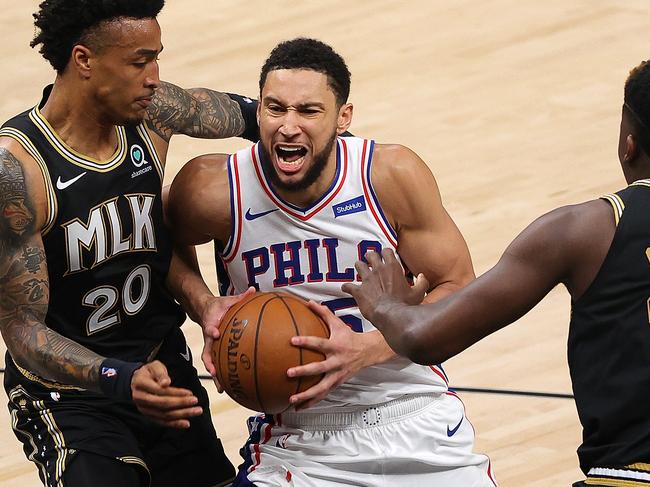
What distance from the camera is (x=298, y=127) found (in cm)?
479

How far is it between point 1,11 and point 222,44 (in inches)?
91.7

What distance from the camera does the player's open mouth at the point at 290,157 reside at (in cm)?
480

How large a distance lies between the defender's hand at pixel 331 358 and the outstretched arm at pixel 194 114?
3.03 ft

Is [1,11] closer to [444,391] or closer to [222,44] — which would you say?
[222,44]

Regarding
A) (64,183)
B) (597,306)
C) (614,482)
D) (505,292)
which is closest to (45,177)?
(64,183)

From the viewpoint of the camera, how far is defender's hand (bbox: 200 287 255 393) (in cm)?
463

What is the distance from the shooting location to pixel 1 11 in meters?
12.7

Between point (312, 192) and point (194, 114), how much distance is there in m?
0.64

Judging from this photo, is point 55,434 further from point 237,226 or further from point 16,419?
point 237,226

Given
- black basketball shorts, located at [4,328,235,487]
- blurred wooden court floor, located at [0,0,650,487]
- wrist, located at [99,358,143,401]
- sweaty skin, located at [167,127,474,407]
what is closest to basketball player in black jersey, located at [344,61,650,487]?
sweaty skin, located at [167,127,474,407]

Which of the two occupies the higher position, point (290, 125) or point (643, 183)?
point (290, 125)

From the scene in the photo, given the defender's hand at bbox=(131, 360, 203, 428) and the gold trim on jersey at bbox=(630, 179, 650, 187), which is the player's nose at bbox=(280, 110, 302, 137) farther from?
the gold trim on jersey at bbox=(630, 179, 650, 187)

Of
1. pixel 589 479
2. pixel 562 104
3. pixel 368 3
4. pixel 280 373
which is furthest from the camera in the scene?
pixel 368 3

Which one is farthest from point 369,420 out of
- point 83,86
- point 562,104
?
point 562,104
